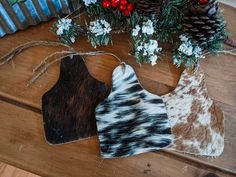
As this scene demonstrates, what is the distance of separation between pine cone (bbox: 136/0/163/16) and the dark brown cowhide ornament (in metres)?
0.16

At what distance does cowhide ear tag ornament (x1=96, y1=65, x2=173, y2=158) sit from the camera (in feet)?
2.11

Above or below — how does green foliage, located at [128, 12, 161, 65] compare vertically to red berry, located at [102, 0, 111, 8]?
below

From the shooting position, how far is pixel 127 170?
646mm

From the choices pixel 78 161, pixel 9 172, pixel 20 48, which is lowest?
Result: pixel 9 172

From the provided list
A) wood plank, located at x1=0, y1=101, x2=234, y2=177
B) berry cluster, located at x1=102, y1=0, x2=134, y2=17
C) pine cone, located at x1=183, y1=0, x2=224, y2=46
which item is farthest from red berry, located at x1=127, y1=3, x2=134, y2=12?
wood plank, located at x1=0, y1=101, x2=234, y2=177

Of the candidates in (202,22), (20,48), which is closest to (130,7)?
(202,22)

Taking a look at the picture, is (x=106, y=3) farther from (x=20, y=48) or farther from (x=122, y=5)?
(x=20, y=48)

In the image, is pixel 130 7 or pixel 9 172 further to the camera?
pixel 9 172

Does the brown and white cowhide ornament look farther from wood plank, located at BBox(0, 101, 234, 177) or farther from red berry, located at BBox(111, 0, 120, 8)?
red berry, located at BBox(111, 0, 120, 8)

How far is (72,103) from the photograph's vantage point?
680 millimetres

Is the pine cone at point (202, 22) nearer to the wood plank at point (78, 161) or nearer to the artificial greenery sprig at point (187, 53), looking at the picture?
the artificial greenery sprig at point (187, 53)

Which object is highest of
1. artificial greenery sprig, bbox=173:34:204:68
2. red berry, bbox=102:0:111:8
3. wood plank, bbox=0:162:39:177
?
red berry, bbox=102:0:111:8

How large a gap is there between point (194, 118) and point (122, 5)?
0.26 meters

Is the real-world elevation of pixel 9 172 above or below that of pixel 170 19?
below
